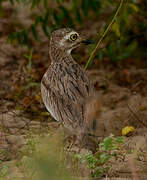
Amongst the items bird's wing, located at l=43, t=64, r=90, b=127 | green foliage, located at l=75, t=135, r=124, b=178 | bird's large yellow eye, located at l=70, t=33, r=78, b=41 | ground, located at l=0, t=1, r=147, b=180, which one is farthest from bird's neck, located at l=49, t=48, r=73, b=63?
green foliage, located at l=75, t=135, r=124, b=178

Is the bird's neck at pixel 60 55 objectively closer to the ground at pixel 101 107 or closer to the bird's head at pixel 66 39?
the bird's head at pixel 66 39

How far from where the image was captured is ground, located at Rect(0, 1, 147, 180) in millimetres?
4410

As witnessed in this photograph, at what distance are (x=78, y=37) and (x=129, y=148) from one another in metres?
1.31

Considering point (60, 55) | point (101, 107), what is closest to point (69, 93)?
point (60, 55)

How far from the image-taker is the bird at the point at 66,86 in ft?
14.1

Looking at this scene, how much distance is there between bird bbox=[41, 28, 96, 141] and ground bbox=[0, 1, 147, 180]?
0.87 ft

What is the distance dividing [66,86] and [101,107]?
1447mm

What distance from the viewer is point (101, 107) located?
5.90 m

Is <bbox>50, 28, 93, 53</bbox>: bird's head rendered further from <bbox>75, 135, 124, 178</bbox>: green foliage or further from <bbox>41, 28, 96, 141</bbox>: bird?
<bbox>75, 135, 124, 178</bbox>: green foliage

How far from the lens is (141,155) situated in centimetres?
439

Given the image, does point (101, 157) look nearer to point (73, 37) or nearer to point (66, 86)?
point (66, 86)

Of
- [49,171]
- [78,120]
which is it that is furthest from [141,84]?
[49,171]

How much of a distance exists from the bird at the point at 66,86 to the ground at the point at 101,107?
26 cm


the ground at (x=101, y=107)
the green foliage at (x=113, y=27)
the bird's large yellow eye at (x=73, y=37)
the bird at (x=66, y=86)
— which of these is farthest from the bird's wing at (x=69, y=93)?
the green foliage at (x=113, y=27)
